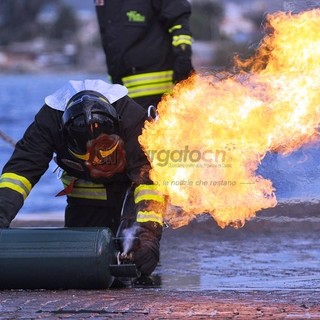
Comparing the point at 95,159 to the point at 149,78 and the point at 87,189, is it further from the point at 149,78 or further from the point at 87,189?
the point at 149,78

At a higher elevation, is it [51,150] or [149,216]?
[51,150]

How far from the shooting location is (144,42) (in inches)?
409

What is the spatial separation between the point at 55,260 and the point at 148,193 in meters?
0.89

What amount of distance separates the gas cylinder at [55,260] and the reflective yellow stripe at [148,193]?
587mm

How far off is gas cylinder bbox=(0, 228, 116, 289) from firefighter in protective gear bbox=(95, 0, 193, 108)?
3402 mm

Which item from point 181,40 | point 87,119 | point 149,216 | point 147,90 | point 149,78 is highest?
point 181,40

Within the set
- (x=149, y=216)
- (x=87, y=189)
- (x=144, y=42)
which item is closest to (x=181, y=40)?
(x=144, y=42)

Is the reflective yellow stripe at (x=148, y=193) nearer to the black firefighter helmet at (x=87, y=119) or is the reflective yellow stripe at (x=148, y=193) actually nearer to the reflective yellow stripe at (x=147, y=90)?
the black firefighter helmet at (x=87, y=119)

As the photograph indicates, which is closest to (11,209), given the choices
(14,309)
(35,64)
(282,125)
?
(14,309)

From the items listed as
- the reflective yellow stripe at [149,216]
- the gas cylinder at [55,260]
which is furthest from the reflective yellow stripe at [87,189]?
the gas cylinder at [55,260]

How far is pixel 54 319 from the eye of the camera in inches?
226

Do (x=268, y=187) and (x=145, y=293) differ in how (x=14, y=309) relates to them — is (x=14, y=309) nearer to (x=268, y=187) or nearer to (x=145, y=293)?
(x=145, y=293)

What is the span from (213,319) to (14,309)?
1.10 metres

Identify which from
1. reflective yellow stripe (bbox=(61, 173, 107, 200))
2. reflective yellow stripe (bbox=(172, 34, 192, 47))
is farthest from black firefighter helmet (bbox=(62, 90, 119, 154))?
reflective yellow stripe (bbox=(172, 34, 192, 47))
